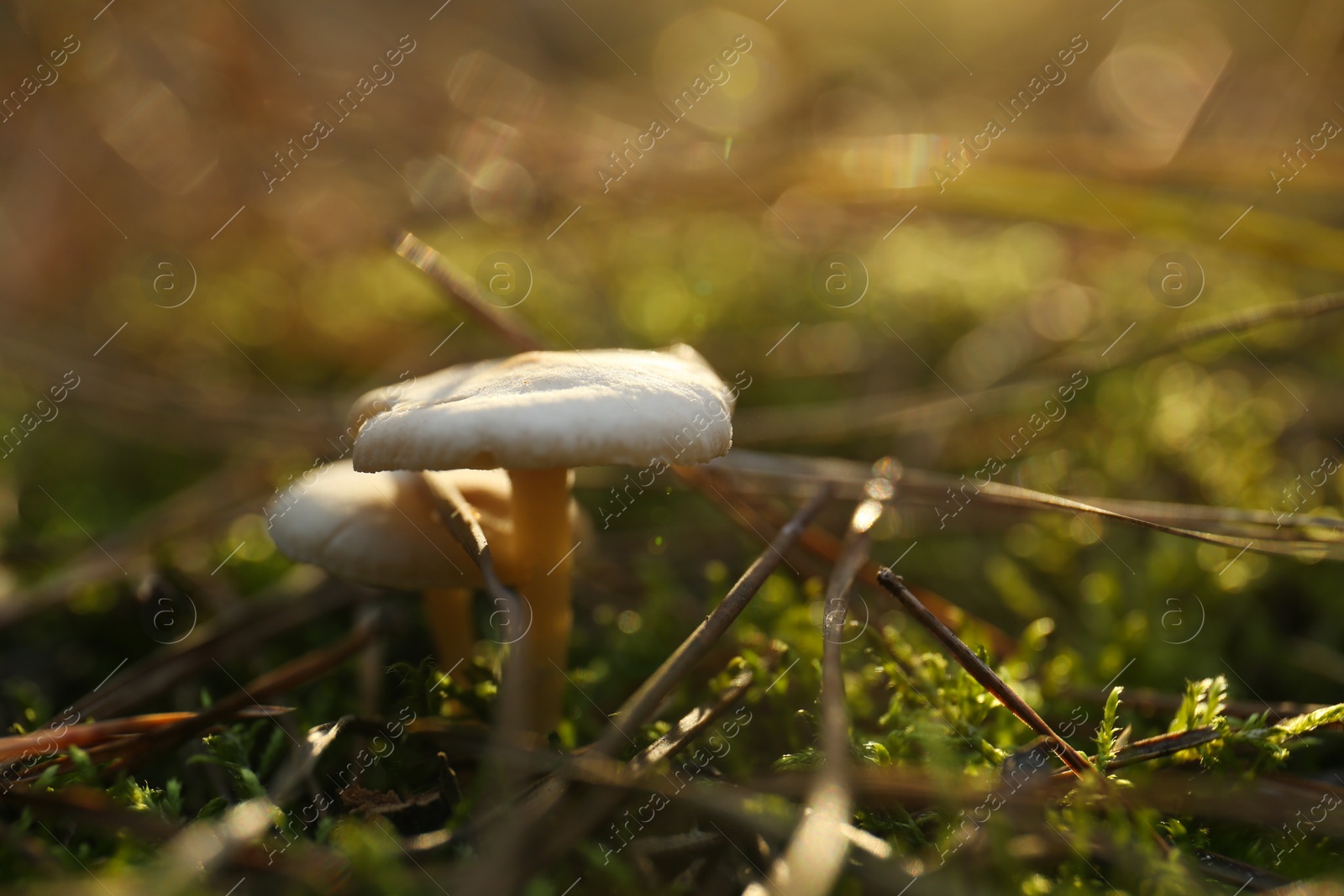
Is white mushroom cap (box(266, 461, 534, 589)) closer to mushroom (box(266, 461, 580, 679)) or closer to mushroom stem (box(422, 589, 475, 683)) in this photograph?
mushroom (box(266, 461, 580, 679))

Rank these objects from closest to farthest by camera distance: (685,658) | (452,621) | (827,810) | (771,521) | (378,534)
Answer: (827,810)
(685,658)
(378,534)
(452,621)
(771,521)

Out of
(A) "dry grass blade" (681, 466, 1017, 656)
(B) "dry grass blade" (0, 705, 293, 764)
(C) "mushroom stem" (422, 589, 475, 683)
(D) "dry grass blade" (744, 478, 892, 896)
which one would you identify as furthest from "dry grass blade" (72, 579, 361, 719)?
(D) "dry grass blade" (744, 478, 892, 896)

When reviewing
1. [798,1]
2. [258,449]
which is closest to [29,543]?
[258,449]

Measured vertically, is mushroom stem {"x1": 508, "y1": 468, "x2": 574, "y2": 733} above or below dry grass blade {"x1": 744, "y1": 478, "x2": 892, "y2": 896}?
above

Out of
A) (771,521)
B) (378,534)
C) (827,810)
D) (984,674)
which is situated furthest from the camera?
(771,521)

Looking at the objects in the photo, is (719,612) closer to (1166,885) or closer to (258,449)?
(1166,885)

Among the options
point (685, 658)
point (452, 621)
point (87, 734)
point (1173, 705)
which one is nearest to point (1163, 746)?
point (1173, 705)

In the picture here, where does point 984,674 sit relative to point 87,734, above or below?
below

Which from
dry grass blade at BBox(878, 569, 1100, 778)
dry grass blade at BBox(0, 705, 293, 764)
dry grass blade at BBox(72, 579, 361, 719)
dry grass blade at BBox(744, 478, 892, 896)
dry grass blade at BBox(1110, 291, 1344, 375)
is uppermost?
dry grass blade at BBox(0, 705, 293, 764)

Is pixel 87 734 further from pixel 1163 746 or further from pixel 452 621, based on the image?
pixel 1163 746
